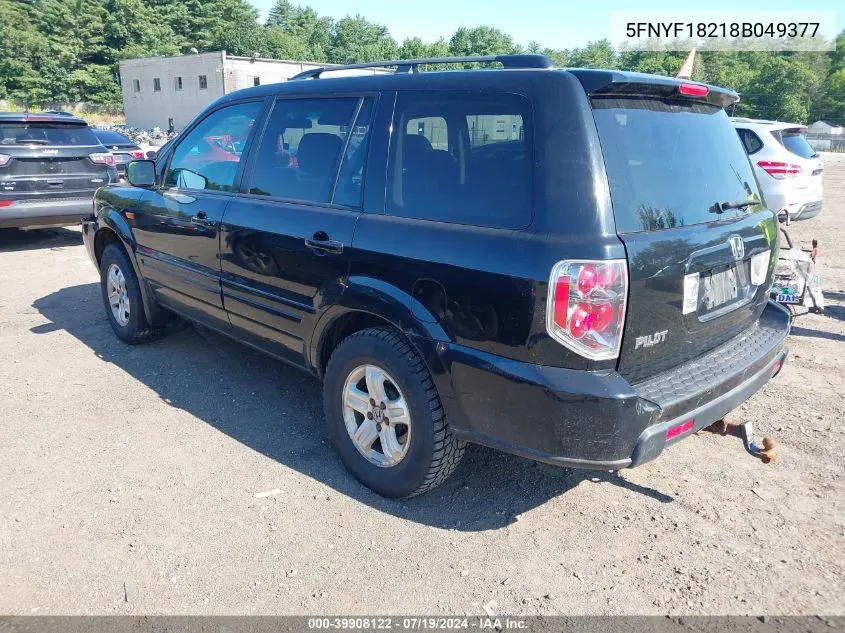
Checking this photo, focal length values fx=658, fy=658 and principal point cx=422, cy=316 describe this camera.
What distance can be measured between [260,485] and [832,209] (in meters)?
14.4

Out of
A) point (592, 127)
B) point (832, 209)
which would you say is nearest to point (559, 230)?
point (592, 127)

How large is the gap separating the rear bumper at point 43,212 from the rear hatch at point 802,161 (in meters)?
10.2

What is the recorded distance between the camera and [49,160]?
894 centimetres

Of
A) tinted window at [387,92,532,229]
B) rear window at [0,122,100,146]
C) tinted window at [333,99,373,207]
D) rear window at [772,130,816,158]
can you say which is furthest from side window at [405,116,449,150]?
rear window at [772,130,816,158]

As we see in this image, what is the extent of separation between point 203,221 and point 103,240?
1.94m

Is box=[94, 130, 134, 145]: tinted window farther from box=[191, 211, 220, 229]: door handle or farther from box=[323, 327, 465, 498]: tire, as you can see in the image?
box=[323, 327, 465, 498]: tire

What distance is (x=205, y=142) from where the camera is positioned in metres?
4.46

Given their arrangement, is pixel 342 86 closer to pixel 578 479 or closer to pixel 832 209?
pixel 578 479

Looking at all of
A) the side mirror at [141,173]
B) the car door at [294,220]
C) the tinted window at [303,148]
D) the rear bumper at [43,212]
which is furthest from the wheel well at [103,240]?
the rear bumper at [43,212]

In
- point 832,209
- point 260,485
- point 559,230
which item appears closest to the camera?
point 559,230

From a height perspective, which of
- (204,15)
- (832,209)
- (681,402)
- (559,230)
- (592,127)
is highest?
(204,15)

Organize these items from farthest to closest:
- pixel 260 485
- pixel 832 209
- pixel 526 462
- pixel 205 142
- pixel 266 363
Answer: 1. pixel 832 209
2. pixel 266 363
3. pixel 205 142
4. pixel 526 462
5. pixel 260 485

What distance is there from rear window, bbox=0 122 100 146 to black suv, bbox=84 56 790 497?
658 centimetres

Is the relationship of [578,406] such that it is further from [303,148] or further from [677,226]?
[303,148]
